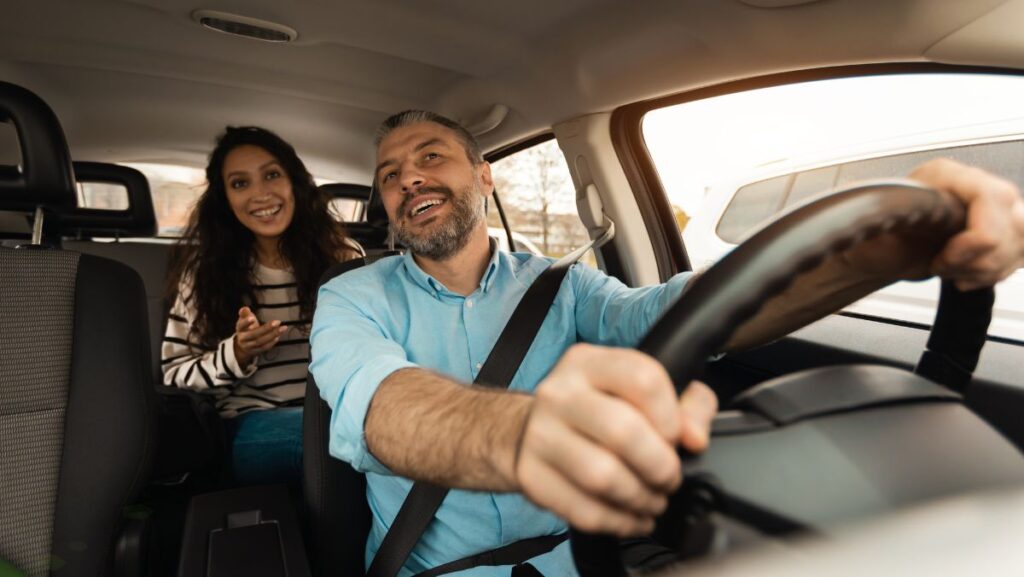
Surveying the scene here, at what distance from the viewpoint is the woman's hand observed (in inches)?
64.1

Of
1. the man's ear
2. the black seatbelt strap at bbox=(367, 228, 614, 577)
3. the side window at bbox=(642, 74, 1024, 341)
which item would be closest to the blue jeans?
the black seatbelt strap at bbox=(367, 228, 614, 577)

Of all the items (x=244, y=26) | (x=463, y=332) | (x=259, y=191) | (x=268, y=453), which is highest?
(x=244, y=26)

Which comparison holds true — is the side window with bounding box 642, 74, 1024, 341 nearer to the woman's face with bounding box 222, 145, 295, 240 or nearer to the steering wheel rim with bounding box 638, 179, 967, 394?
the steering wheel rim with bounding box 638, 179, 967, 394

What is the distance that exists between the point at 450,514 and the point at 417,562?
12 centimetres

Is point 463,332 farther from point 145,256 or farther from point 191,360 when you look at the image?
point 145,256

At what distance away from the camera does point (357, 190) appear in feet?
9.41

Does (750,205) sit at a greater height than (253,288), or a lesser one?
greater

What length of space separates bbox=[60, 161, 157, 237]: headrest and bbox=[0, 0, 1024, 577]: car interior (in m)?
0.01

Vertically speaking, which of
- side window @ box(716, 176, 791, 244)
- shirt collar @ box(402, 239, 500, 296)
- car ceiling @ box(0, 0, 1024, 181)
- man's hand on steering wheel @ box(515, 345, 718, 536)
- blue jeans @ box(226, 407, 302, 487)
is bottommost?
blue jeans @ box(226, 407, 302, 487)

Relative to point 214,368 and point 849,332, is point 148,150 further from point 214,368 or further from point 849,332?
point 849,332

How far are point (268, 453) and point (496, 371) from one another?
2.98 feet

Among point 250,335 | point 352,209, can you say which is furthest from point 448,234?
point 352,209

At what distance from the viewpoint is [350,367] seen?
0.91 metres

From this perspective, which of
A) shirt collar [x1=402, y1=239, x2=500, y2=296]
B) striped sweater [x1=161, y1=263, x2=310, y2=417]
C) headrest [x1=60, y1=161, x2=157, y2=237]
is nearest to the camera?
shirt collar [x1=402, y1=239, x2=500, y2=296]
